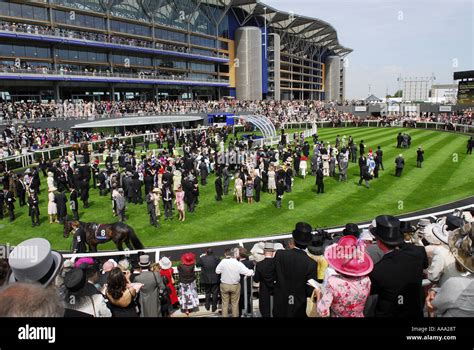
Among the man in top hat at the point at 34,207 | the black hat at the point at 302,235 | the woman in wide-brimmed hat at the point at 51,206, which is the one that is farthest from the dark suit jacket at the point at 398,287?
the man in top hat at the point at 34,207

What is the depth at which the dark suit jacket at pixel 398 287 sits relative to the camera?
3.86 m

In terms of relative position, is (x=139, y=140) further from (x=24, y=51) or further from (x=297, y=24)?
Answer: (x=297, y=24)

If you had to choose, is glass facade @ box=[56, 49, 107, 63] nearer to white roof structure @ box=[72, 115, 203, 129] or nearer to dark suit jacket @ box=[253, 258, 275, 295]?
white roof structure @ box=[72, 115, 203, 129]

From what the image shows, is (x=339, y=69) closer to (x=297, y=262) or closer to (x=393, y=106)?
(x=393, y=106)

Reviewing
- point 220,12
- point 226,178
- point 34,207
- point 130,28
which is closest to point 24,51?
point 130,28

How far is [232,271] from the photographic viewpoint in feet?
22.3

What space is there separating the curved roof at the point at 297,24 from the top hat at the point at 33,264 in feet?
258

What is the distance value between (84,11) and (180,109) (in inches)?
727

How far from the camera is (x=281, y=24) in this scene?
92.0 meters

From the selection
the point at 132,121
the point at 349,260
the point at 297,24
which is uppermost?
the point at 297,24

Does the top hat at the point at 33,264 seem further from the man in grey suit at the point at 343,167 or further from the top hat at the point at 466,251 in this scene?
the man in grey suit at the point at 343,167

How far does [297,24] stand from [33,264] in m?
99.6

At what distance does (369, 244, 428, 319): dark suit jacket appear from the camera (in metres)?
3.86

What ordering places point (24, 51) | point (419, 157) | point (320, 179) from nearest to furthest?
point (320, 179), point (419, 157), point (24, 51)
